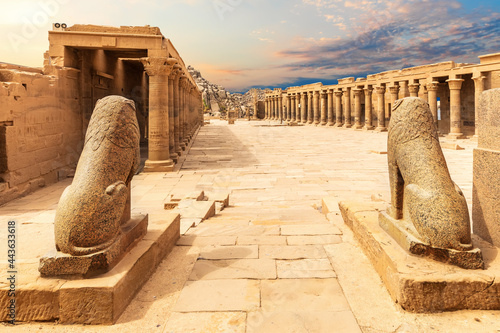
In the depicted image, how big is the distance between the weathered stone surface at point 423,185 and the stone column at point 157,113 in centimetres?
906

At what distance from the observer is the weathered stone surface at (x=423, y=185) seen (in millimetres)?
2613

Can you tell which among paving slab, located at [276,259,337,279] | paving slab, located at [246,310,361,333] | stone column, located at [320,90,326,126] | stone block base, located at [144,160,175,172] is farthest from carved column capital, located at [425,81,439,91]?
paving slab, located at [246,310,361,333]

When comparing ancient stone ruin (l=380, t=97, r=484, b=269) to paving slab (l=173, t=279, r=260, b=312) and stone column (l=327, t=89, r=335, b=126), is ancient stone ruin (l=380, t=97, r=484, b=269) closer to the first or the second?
paving slab (l=173, t=279, r=260, b=312)

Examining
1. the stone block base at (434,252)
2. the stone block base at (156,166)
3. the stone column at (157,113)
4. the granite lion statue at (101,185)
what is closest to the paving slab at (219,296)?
the granite lion statue at (101,185)

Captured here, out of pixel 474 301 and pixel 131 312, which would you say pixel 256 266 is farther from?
pixel 474 301

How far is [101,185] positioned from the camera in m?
2.77

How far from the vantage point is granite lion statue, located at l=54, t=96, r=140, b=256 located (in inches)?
101

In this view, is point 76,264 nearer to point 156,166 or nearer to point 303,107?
point 156,166

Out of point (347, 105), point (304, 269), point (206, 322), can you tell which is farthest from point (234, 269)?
point (347, 105)

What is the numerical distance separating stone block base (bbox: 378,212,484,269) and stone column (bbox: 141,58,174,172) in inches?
366

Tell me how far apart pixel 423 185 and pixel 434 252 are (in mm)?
618

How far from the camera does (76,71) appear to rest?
1101 cm

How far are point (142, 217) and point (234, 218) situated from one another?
228 cm

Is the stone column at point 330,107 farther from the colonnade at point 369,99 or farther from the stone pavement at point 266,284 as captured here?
the stone pavement at point 266,284
